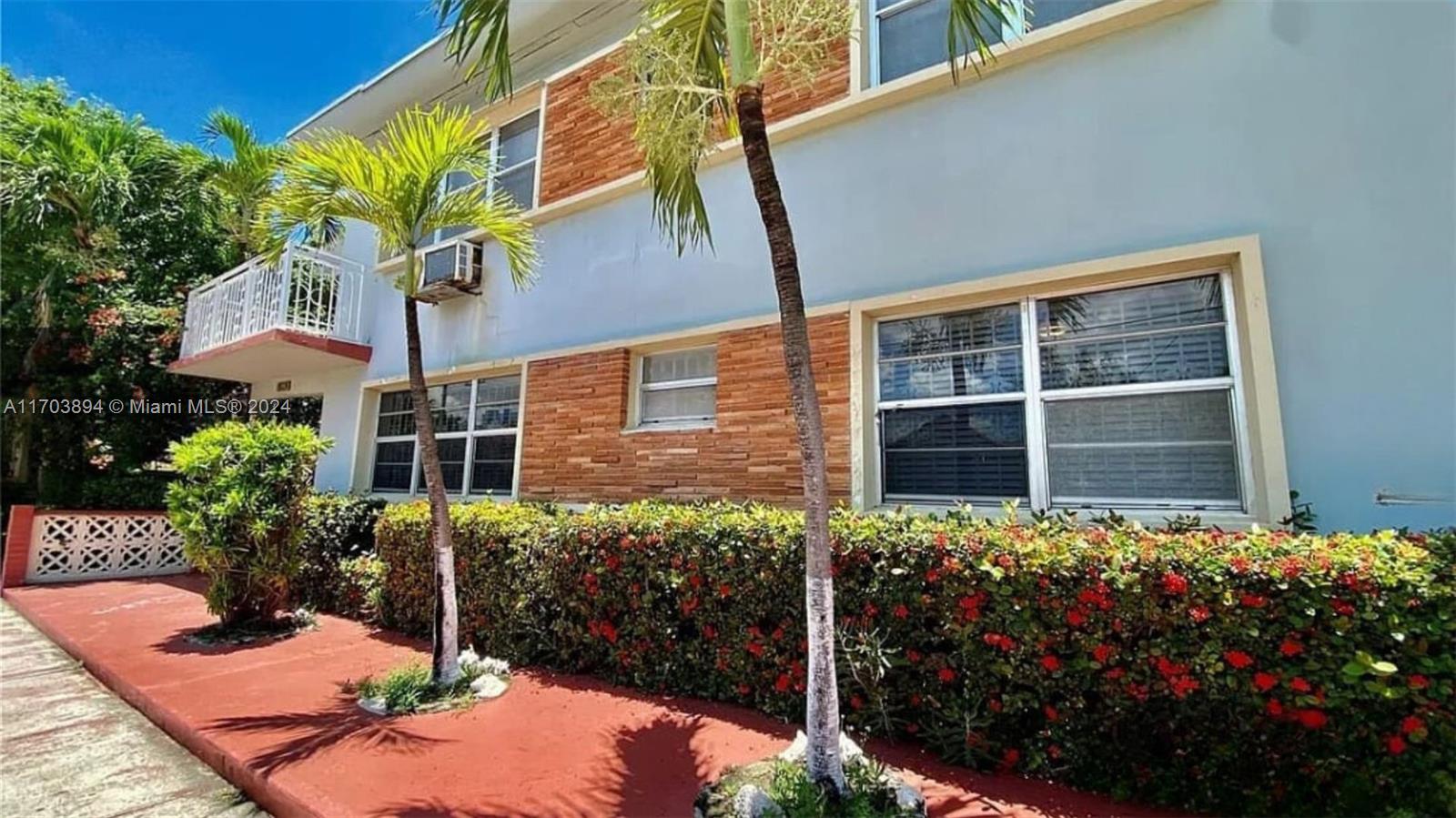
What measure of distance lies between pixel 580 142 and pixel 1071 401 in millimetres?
6868

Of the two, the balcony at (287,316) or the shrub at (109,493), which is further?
the shrub at (109,493)

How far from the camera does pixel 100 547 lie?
38.9ft

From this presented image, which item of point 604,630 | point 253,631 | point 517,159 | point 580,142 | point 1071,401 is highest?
point 517,159

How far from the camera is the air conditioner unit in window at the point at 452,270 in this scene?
30.3ft

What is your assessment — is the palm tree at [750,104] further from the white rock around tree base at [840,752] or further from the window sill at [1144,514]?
the window sill at [1144,514]

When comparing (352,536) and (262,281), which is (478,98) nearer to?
(262,281)

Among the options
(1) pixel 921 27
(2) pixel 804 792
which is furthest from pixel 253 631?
(1) pixel 921 27

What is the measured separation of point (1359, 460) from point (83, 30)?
19.8 m

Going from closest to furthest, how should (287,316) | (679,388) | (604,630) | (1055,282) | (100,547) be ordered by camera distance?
(1055,282) < (604,630) < (679,388) < (287,316) < (100,547)

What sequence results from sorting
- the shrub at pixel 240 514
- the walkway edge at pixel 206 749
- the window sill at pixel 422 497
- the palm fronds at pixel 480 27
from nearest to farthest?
the walkway edge at pixel 206 749 → the palm fronds at pixel 480 27 → the shrub at pixel 240 514 → the window sill at pixel 422 497

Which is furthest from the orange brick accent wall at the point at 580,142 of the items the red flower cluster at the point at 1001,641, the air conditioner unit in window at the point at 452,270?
the red flower cluster at the point at 1001,641

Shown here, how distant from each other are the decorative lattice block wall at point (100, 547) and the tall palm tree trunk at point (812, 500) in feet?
43.4

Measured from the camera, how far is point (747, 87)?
3.47 meters

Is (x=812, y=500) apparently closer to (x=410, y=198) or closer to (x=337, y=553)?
(x=410, y=198)
